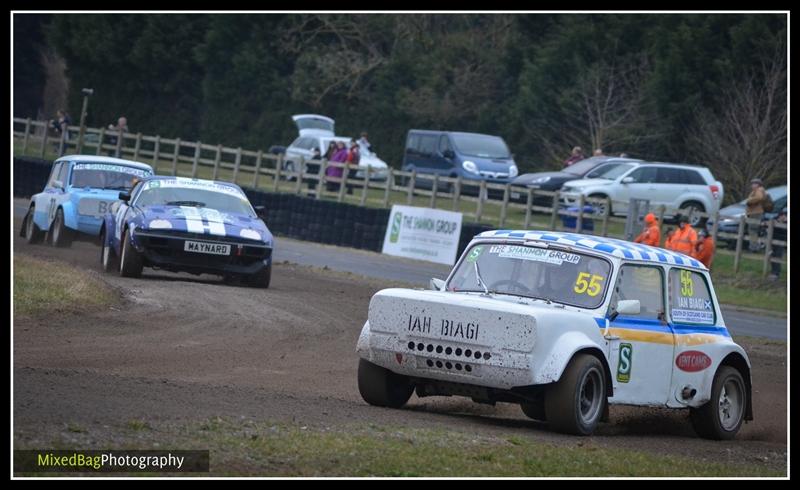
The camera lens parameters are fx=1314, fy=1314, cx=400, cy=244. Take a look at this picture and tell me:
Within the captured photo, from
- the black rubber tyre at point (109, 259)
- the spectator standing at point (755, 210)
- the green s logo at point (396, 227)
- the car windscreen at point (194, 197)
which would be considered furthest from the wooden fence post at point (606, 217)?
the black rubber tyre at point (109, 259)

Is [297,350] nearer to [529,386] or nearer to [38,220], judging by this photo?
[529,386]

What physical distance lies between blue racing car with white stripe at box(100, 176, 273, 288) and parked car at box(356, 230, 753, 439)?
24.6ft

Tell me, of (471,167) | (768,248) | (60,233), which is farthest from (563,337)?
(471,167)

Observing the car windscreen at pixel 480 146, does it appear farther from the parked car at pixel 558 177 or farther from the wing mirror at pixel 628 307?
the wing mirror at pixel 628 307

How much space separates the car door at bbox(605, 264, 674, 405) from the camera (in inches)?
371

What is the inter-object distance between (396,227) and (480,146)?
8615mm

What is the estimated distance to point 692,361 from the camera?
1009cm

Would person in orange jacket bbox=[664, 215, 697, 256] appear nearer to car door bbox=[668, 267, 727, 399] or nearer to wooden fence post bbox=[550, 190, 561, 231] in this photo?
wooden fence post bbox=[550, 190, 561, 231]

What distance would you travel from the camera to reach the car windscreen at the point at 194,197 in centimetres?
1802

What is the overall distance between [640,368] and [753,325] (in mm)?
12780

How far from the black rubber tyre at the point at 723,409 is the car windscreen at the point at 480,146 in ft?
90.0

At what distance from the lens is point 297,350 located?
42.3 feet

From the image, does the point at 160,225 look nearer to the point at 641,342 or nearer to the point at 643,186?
the point at 641,342

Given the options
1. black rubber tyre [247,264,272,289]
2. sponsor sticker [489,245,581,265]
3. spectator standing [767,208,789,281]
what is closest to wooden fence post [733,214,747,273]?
spectator standing [767,208,789,281]
